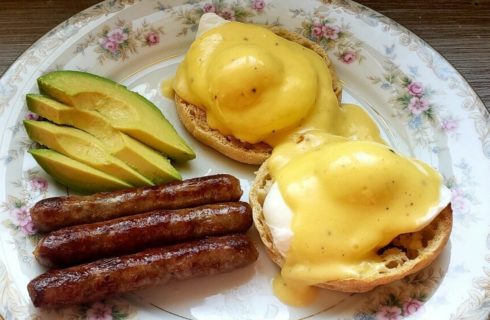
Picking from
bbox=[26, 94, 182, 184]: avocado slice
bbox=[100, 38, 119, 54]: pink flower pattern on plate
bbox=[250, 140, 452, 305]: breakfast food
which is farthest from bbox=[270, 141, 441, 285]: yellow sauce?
bbox=[100, 38, 119, 54]: pink flower pattern on plate

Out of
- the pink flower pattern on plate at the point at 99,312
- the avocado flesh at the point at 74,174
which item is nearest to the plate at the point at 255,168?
Answer: the pink flower pattern on plate at the point at 99,312

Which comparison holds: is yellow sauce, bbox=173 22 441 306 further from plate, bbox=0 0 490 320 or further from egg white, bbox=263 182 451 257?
plate, bbox=0 0 490 320

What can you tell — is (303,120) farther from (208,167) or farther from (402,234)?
(402,234)

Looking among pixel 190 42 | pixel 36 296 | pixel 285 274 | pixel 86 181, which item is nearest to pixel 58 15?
pixel 190 42

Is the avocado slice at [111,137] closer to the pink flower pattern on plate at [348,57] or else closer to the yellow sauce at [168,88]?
the yellow sauce at [168,88]

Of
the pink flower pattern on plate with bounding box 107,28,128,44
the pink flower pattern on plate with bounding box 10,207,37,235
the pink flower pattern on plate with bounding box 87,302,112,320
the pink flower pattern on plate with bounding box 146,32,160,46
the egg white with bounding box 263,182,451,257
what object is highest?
the pink flower pattern on plate with bounding box 107,28,128,44
